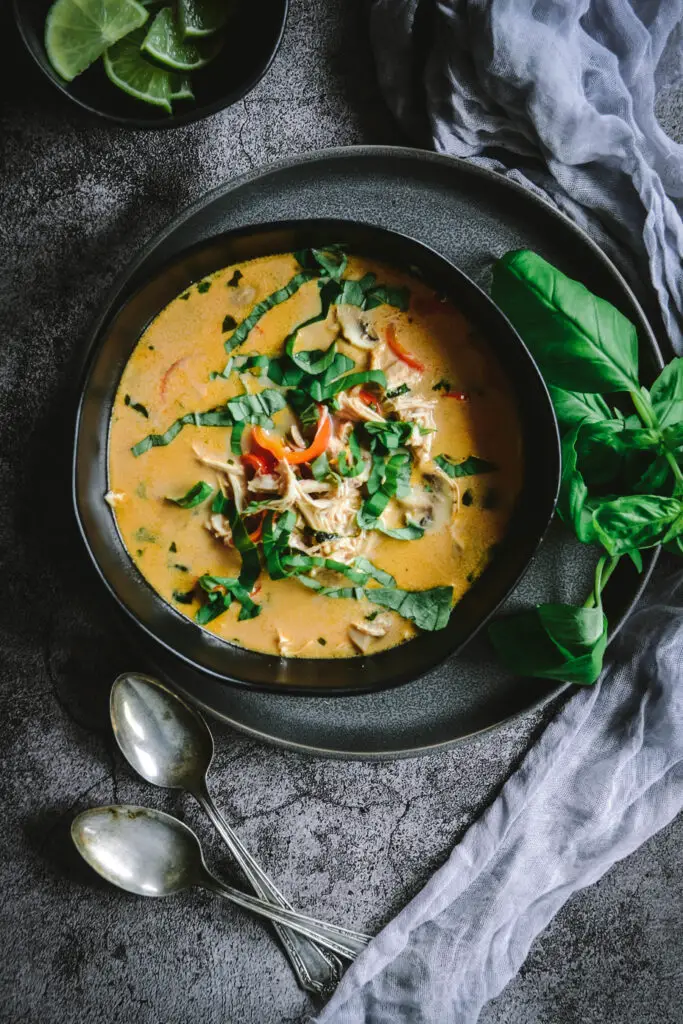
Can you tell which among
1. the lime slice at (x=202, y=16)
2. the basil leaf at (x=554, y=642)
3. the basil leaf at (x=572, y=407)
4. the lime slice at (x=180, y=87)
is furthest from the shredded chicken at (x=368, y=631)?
the lime slice at (x=202, y=16)

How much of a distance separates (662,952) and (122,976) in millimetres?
1772

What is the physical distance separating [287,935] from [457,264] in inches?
84.0

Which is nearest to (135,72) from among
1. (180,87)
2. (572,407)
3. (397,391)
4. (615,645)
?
(180,87)

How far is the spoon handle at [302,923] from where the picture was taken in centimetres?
243

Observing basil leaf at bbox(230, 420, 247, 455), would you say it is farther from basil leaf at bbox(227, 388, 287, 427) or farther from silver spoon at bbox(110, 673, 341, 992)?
silver spoon at bbox(110, 673, 341, 992)

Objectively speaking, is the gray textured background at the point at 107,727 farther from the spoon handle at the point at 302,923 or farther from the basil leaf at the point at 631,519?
the basil leaf at the point at 631,519

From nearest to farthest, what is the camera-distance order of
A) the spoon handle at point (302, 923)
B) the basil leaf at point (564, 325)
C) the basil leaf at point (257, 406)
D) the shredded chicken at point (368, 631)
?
1. the basil leaf at point (564, 325)
2. the basil leaf at point (257, 406)
3. the shredded chicken at point (368, 631)
4. the spoon handle at point (302, 923)

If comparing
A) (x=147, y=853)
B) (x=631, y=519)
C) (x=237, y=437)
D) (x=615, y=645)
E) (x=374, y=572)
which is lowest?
(x=147, y=853)

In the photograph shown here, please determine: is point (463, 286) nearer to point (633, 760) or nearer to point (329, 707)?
point (329, 707)

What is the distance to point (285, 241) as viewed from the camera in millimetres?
2199

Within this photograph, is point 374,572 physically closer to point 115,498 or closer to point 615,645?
point 115,498

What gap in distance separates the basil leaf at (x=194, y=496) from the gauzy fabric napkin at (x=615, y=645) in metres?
1.23

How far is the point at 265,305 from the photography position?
2252 millimetres

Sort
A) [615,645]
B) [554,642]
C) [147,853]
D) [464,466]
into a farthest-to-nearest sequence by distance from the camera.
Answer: [615,645] → [147,853] → [464,466] → [554,642]
